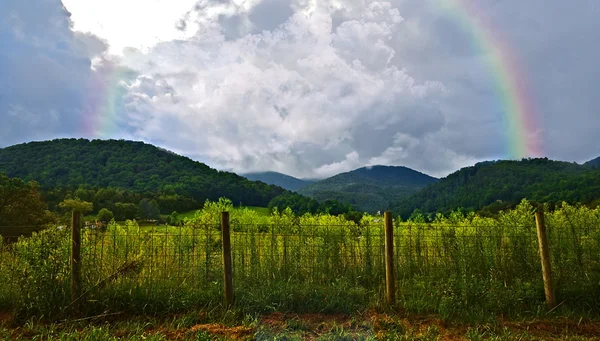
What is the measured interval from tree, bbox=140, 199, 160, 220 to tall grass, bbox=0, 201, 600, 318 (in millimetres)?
35260

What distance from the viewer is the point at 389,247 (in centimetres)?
643

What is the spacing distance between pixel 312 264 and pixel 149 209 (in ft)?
128

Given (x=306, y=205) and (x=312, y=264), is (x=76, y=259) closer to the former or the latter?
(x=312, y=264)

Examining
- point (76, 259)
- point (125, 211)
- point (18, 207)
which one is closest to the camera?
point (76, 259)

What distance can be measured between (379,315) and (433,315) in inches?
34.0

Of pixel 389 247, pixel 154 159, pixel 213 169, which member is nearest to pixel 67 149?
pixel 154 159

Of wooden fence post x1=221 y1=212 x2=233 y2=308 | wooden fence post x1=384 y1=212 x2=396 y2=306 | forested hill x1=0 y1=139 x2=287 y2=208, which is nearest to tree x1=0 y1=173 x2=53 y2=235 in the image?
wooden fence post x1=221 y1=212 x2=233 y2=308

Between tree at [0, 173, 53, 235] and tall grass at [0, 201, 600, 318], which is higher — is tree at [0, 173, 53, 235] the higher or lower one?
the higher one

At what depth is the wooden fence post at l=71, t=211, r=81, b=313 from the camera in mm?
5859

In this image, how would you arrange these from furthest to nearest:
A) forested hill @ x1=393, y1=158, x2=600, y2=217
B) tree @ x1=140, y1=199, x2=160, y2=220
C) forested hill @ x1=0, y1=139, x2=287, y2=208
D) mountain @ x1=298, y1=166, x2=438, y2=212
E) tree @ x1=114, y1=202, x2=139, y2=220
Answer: mountain @ x1=298, y1=166, x2=438, y2=212
forested hill @ x1=0, y1=139, x2=287, y2=208
forested hill @ x1=393, y1=158, x2=600, y2=217
tree @ x1=140, y1=199, x2=160, y2=220
tree @ x1=114, y1=202, x2=139, y2=220

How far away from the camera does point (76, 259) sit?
6.02m

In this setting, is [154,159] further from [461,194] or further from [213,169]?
[461,194]

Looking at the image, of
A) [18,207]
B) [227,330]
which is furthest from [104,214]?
[227,330]

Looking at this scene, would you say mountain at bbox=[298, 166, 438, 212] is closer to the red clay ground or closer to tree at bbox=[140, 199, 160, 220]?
tree at bbox=[140, 199, 160, 220]
